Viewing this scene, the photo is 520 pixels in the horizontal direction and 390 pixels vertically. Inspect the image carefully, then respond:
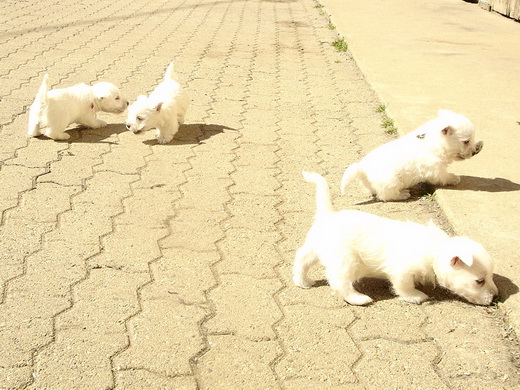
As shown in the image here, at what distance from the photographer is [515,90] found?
26.1 feet

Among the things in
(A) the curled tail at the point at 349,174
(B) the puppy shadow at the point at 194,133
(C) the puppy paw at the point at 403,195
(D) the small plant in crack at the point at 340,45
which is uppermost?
(A) the curled tail at the point at 349,174

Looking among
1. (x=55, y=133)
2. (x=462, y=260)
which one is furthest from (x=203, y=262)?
(x=55, y=133)

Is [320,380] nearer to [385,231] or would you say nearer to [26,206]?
[385,231]

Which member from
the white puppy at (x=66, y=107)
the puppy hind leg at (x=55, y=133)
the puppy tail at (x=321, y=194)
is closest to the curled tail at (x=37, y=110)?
the white puppy at (x=66, y=107)

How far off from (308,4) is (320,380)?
45.3 feet

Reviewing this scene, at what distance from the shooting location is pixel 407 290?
3.75 metres

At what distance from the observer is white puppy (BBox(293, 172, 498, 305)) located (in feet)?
11.9

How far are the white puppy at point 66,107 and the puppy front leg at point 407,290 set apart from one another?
3536 mm

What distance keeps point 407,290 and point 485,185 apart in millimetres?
1802

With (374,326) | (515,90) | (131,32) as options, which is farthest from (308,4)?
(374,326)

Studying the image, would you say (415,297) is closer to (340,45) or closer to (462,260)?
(462,260)

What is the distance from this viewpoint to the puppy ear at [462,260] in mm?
3477

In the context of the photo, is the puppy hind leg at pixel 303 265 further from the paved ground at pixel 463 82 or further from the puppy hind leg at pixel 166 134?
the puppy hind leg at pixel 166 134

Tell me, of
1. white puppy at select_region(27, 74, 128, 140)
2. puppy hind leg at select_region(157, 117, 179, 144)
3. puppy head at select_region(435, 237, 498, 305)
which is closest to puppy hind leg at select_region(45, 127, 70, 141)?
white puppy at select_region(27, 74, 128, 140)
